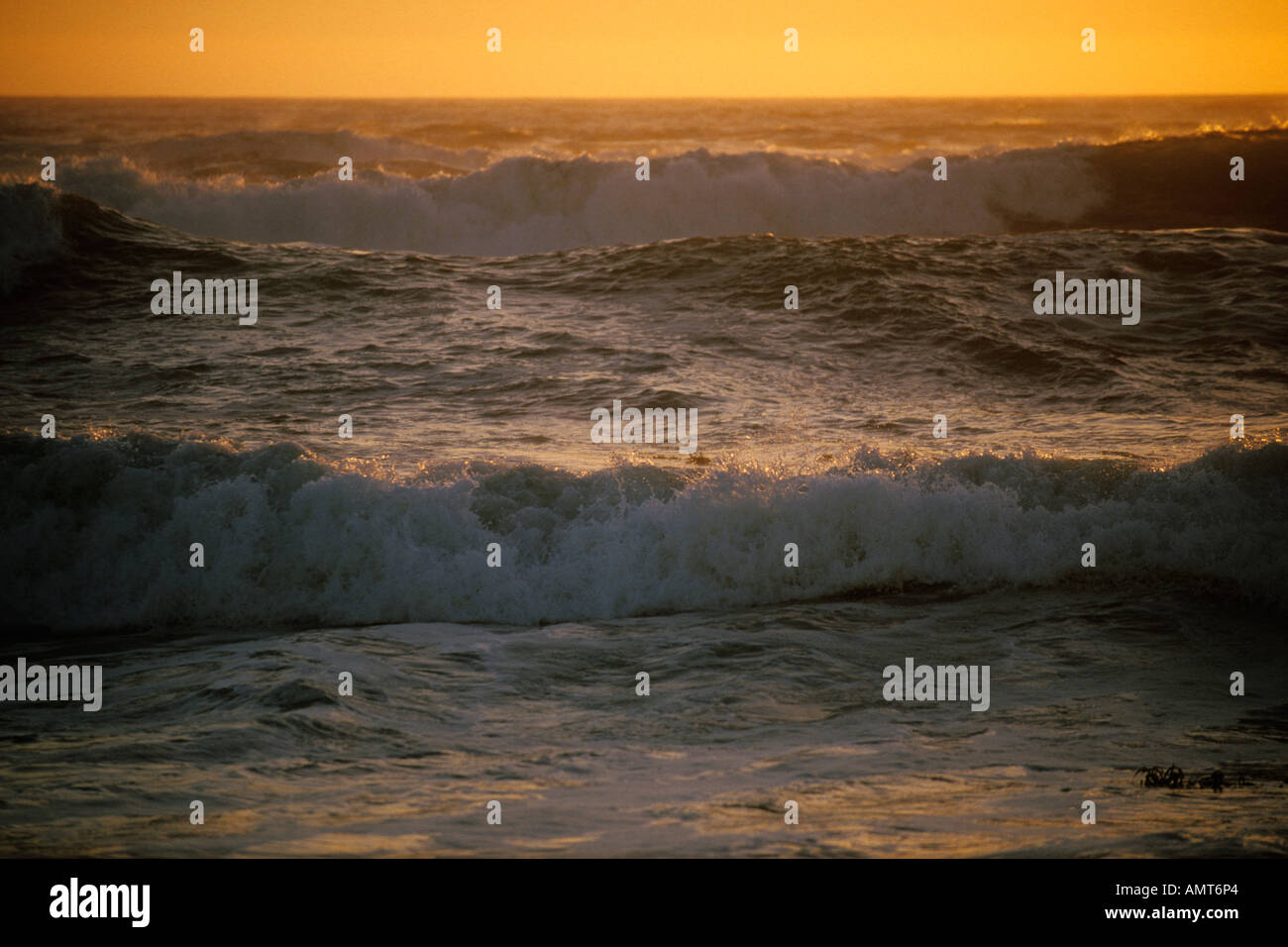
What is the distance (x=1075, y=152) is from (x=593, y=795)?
2688 cm

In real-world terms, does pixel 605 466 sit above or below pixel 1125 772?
above

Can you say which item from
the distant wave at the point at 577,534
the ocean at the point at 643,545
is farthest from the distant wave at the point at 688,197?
the distant wave at the point at 577,534

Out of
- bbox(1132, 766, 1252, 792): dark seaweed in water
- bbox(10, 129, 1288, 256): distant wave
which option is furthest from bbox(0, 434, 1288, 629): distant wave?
bbox(10, 129, 1288, 256): distant wave

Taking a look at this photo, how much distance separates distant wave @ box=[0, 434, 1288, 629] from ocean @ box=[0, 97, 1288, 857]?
35 mm

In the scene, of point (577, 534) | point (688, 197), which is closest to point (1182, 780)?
point (577, 534)

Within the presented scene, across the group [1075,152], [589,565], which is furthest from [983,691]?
[1075,152]

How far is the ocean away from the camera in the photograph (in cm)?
470

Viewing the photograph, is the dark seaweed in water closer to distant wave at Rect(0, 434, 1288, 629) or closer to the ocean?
the ocean

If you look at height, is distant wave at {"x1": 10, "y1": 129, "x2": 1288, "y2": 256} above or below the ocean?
above

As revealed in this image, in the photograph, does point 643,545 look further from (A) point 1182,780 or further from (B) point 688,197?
(B) point 688,197

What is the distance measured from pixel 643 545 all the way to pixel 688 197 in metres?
19.5

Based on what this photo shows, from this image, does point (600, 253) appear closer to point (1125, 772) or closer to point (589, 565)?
point (589, 565)

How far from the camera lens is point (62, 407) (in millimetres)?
11969

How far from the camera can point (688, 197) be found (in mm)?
26906
